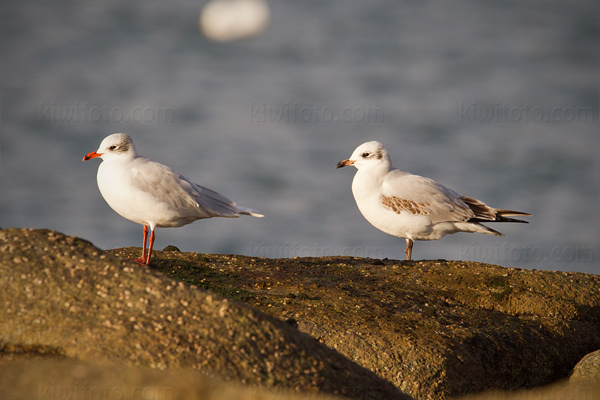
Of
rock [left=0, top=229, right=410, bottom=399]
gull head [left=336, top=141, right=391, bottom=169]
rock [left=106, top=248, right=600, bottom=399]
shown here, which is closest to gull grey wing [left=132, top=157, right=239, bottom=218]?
rock [left=106, top=248, right=600, bottom=399]

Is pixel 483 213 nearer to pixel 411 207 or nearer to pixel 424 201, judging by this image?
pixel 424 201

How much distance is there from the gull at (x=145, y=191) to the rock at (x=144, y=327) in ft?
9.07

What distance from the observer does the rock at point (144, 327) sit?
4793mm

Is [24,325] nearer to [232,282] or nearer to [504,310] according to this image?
[232,282]

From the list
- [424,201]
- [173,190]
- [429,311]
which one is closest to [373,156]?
[424,201]

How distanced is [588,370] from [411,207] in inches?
158

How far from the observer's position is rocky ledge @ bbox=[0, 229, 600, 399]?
483 cm

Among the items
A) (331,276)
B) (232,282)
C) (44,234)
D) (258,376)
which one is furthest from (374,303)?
(44,234)

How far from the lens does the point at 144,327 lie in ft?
16.2

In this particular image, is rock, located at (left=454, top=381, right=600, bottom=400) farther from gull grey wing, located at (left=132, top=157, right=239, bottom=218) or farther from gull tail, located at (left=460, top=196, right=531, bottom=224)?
gull tail, located at (left=460, top=196, right=531, bottom=224)

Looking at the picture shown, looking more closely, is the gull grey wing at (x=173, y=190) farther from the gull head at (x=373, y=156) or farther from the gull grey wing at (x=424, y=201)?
the gull head at (x=373, y=156)

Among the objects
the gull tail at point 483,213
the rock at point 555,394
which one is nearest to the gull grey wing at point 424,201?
the gull tail at point 483,213

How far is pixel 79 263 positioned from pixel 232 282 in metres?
2.42

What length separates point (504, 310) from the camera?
7816mm
